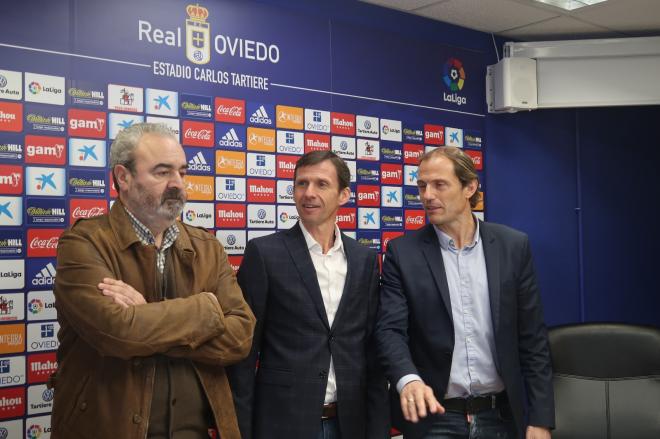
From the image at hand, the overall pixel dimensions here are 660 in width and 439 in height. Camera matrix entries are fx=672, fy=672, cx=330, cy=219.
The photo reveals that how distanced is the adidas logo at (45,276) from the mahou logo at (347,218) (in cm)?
154

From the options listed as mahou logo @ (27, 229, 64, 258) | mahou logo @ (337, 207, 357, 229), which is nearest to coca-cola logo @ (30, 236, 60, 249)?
mahou logo @ (27, 229, 64, 258)

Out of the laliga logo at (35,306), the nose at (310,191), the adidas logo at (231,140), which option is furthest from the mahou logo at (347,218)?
the laliga logo at (35,306)

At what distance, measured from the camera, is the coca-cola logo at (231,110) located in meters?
3.32

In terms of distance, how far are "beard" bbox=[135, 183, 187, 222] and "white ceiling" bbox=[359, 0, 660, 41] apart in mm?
2258

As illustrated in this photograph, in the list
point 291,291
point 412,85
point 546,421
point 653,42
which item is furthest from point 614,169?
point 291,291

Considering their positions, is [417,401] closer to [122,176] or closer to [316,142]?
[122,176]

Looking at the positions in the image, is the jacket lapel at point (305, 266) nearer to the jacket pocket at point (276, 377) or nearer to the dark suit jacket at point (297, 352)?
the dark suit jacket at point (297, 352)

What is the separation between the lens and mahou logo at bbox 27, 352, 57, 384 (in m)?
2.76

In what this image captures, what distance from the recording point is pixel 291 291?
233 cm

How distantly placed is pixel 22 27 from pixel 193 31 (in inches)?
30.6

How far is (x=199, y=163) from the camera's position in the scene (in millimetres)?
3236

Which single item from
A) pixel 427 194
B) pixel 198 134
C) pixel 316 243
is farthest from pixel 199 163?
pixel 427 194

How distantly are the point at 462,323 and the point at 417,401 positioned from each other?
1.35 ft

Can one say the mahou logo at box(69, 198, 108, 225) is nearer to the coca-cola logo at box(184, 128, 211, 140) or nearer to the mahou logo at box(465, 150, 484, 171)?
the coca-cola logo at box(184, 128, 211, 140)
